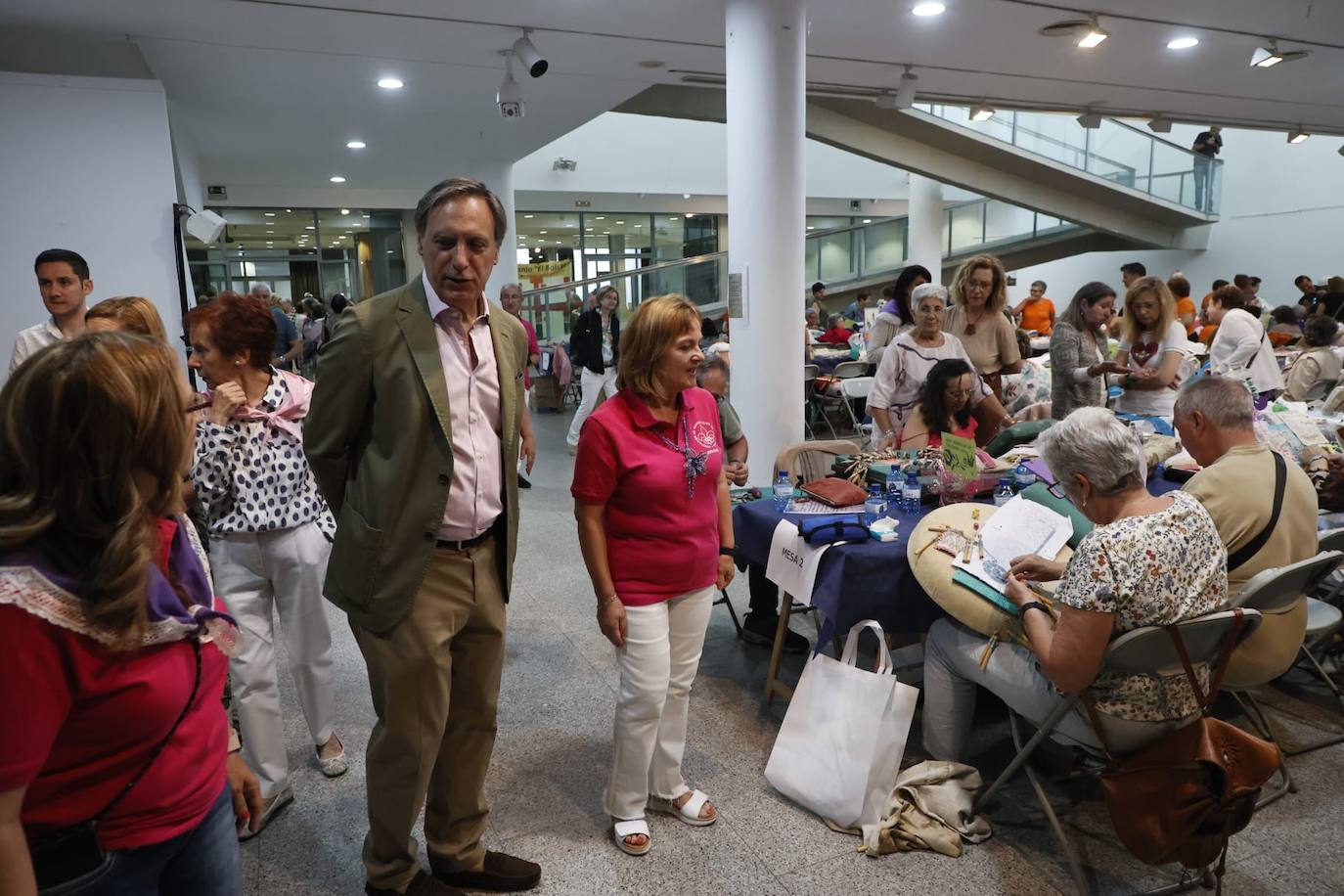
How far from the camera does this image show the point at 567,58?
6484 millimetres

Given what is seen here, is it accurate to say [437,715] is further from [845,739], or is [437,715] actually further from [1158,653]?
Answer: [1158,653]

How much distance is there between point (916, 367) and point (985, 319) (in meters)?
0.84

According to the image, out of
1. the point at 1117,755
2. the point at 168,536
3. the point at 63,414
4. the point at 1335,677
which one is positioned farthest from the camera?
the point at 1335,677

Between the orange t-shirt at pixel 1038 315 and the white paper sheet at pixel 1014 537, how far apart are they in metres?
9.10

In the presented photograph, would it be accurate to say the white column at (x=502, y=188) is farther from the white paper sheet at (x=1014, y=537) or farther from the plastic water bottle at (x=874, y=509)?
the white paper sheet at (x=1014, y=537)

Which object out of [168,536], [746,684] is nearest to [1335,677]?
[746,684]

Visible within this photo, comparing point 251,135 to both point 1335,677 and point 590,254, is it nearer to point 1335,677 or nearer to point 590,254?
point 590,254

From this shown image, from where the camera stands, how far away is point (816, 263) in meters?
15.7

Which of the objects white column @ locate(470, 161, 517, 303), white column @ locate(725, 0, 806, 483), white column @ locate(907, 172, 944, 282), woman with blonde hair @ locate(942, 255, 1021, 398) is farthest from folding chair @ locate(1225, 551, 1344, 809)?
white column @ locate(907, 172, 944, 282)

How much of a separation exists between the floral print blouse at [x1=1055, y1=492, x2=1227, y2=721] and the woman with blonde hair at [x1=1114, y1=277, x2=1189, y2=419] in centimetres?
277

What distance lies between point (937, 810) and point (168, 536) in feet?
7.09

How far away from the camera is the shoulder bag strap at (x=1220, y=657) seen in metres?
1.93

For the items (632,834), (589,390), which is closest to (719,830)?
(632,834)

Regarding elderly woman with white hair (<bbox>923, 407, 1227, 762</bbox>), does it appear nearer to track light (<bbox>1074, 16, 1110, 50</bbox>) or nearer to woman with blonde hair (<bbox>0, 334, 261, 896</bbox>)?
woman with blonde hair (<bbox>0, 334, 261, 896</bbox>)
